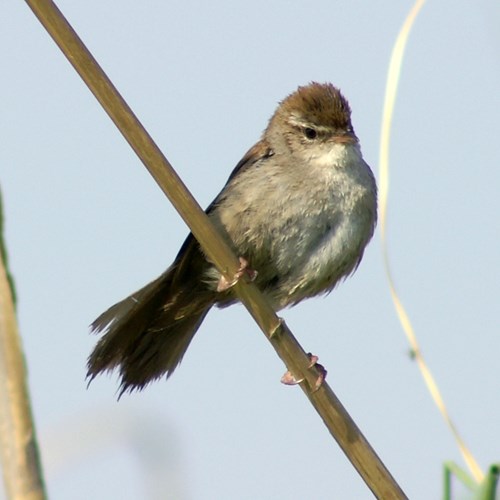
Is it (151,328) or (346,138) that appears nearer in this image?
(151,328)

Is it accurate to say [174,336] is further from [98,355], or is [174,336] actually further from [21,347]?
[21,347]

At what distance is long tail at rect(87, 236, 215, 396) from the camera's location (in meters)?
3.14

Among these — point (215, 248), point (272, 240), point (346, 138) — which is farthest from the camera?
point (346, 138)

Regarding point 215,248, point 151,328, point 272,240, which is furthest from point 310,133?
point 215,248

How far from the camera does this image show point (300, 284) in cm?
347

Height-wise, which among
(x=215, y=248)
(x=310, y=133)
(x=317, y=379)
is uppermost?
(x=215, y=248)

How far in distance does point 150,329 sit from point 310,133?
40.6 inches

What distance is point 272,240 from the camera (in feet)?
10.8

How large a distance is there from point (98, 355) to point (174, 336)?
0.50m

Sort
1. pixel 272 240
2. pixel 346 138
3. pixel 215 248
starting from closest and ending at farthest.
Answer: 1. pixel 215 248
2. pixel 272 240
3. pixel 346 138

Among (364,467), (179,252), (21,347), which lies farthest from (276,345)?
(179,252)

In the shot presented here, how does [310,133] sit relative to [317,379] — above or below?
above

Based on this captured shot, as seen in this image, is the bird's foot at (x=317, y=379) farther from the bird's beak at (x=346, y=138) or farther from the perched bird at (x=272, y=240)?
the bird's beak at (x=346, y=138)

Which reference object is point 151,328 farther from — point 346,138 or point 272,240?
point 346,138
